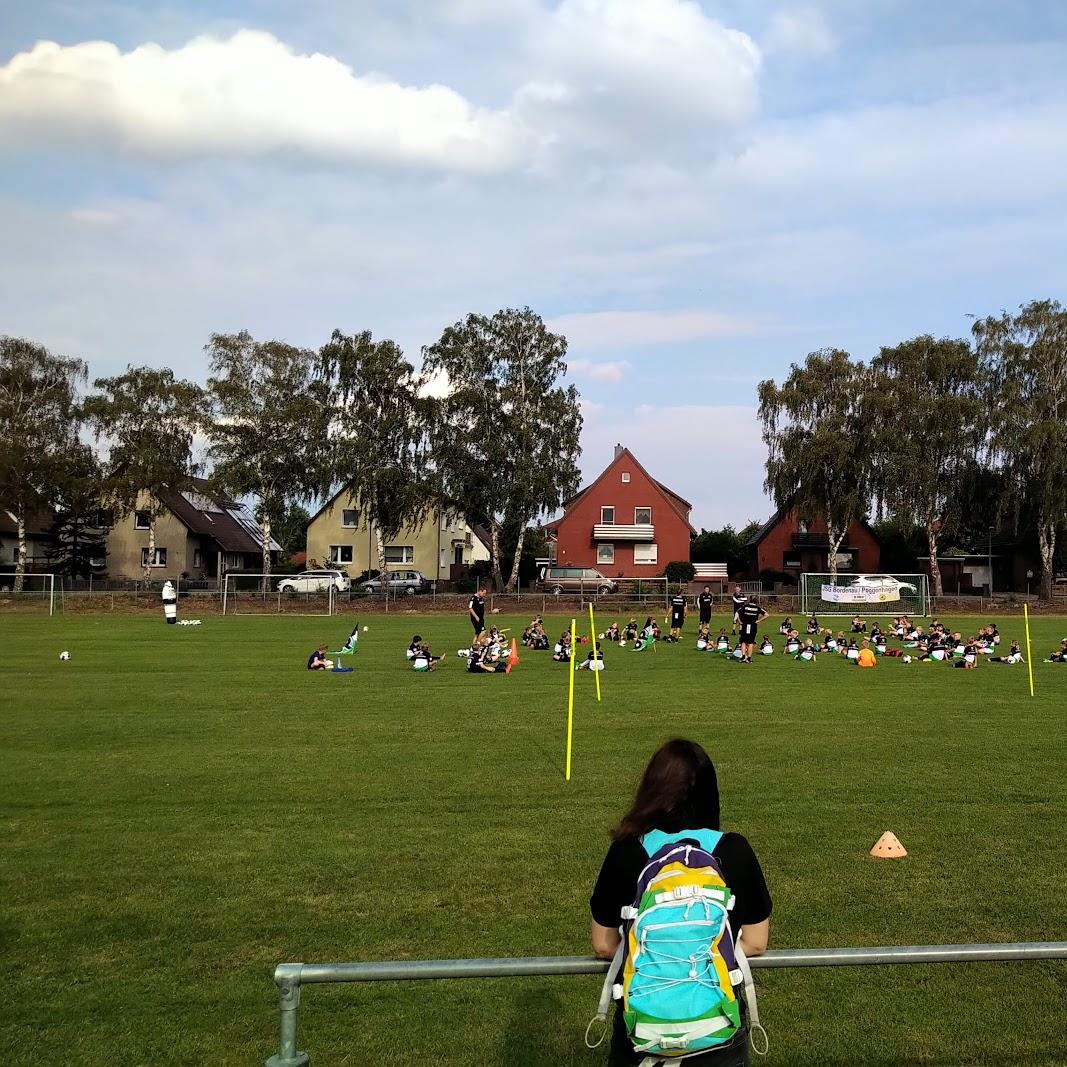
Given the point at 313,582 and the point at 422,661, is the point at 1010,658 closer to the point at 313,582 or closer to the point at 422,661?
the point at 422,661

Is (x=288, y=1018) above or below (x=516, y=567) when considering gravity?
below

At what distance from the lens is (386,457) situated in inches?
2175

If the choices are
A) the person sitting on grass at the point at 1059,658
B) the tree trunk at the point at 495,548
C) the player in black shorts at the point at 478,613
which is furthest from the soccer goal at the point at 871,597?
the player in black shorts at the point at 478,613

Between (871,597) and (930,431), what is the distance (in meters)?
14.7

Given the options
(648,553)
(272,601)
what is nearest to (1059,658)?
(272,601)

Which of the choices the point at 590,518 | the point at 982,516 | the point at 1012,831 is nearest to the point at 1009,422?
the point at 982,516

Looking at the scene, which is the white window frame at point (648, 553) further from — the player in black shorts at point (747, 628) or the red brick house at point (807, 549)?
the player in black shorts at point (747, 628)

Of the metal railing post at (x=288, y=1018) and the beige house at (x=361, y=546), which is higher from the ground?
the beige house at (x=361, y=546)

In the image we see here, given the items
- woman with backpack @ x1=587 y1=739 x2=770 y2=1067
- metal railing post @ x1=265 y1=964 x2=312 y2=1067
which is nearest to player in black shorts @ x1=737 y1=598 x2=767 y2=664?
woman with backpack @ x1=587 y1=739 x2=770 y2=1067

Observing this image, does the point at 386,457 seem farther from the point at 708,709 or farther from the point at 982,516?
the point at 708,709

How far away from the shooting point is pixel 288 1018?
3.00 meters

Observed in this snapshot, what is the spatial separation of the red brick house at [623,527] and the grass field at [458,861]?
166ft

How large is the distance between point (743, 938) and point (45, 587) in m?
53.3

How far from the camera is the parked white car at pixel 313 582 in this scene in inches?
2100
